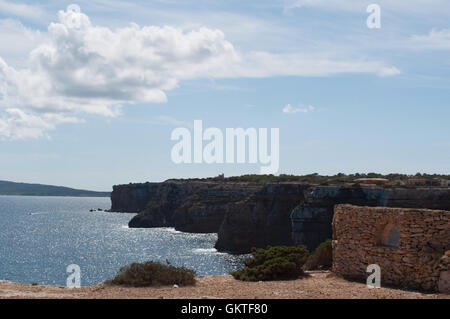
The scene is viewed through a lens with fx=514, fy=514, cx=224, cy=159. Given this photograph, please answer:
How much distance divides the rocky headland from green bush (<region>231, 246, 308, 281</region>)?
129 ft

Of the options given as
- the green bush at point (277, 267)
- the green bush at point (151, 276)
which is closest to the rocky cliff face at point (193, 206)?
the green bush at point (277, 267)

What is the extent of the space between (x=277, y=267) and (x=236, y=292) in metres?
4.98

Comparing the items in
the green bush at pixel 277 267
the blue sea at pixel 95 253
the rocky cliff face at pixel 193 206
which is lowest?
the blue sea at pixel 95 253

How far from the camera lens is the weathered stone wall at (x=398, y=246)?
15.7m

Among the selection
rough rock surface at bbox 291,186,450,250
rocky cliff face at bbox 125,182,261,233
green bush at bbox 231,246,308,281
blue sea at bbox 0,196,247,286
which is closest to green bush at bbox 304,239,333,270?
green bush at bbox 231,246,308,281

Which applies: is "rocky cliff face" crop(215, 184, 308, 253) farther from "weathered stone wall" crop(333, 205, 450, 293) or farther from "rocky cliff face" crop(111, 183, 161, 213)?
"rocky cliff face" crop(111, 183, 161, 213)

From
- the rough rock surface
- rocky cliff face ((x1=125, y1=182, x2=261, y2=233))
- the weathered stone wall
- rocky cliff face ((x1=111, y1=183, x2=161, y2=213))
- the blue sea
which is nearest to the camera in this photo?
the weathered stone wall

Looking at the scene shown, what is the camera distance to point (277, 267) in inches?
790

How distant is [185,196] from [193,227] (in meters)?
17.2

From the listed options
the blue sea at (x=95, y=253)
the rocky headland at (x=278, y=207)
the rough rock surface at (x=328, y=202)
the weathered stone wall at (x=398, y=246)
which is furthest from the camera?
the rocky headland at (x=278, y=207)

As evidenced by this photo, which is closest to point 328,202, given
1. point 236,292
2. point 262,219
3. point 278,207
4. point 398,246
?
point 278,207

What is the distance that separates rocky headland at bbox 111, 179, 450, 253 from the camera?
197ft

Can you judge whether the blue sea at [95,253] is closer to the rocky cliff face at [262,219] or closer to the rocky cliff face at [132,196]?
the rocky cliff face at [262,219]

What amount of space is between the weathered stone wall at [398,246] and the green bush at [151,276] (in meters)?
5.79
